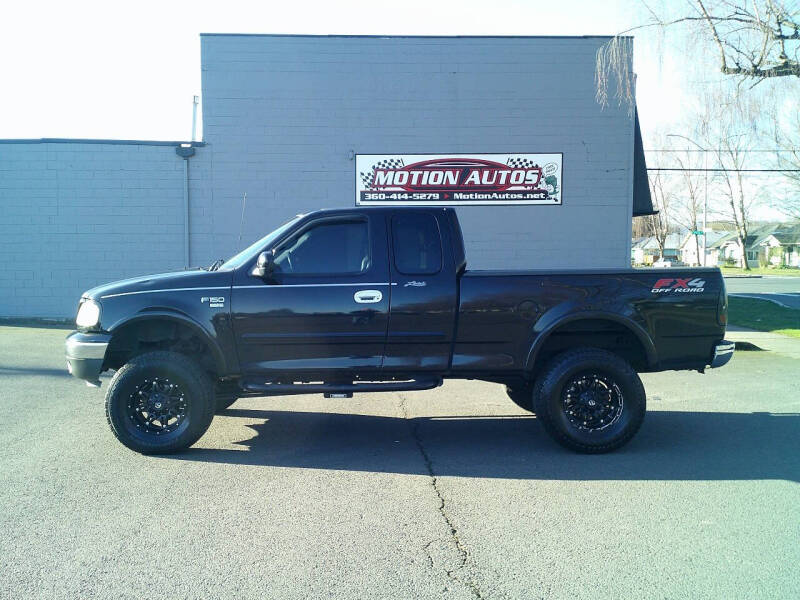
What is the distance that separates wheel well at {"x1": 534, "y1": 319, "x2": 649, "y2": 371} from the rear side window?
1.34m

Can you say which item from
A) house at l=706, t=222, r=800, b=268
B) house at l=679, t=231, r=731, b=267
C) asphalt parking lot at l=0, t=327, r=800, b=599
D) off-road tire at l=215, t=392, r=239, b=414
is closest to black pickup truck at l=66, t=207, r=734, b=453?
off-road tire at l=215, t=392, r=239, b=414

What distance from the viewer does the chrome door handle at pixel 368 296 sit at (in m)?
6.21

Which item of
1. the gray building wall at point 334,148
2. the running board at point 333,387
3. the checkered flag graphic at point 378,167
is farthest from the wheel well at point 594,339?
the checkered flag graphic at point 378,167

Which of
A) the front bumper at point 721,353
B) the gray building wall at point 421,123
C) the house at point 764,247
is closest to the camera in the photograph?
the front bumper at point 721,353

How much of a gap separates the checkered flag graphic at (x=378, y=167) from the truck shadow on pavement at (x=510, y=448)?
9.34 m

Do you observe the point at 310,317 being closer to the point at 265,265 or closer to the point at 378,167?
the point at 265,265

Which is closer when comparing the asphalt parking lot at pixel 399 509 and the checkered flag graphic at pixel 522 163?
the asphalt parking lot at pixel 399 509

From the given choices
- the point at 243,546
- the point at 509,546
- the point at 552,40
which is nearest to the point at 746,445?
the point at 509,546

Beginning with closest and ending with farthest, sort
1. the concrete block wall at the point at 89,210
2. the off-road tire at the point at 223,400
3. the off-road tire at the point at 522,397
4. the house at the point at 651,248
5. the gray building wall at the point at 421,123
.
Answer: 1. the off-road tire at the point at 223,400
2. the off-road tire at the point at 522,397
3. the gray building wall at the point at 421,123
4. the concrete block wall at the point at 89,210
5. the house at the point at 651,248

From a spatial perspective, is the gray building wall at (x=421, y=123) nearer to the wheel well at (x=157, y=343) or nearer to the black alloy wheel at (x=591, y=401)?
the wheel well at (x=157, y=343)

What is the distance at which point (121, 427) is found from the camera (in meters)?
6.12

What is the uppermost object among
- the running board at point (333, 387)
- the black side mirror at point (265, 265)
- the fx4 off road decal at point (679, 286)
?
the black side mirror at point (265, 265)

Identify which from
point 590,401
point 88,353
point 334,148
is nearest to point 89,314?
point 88,353

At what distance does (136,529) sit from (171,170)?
1329cm
